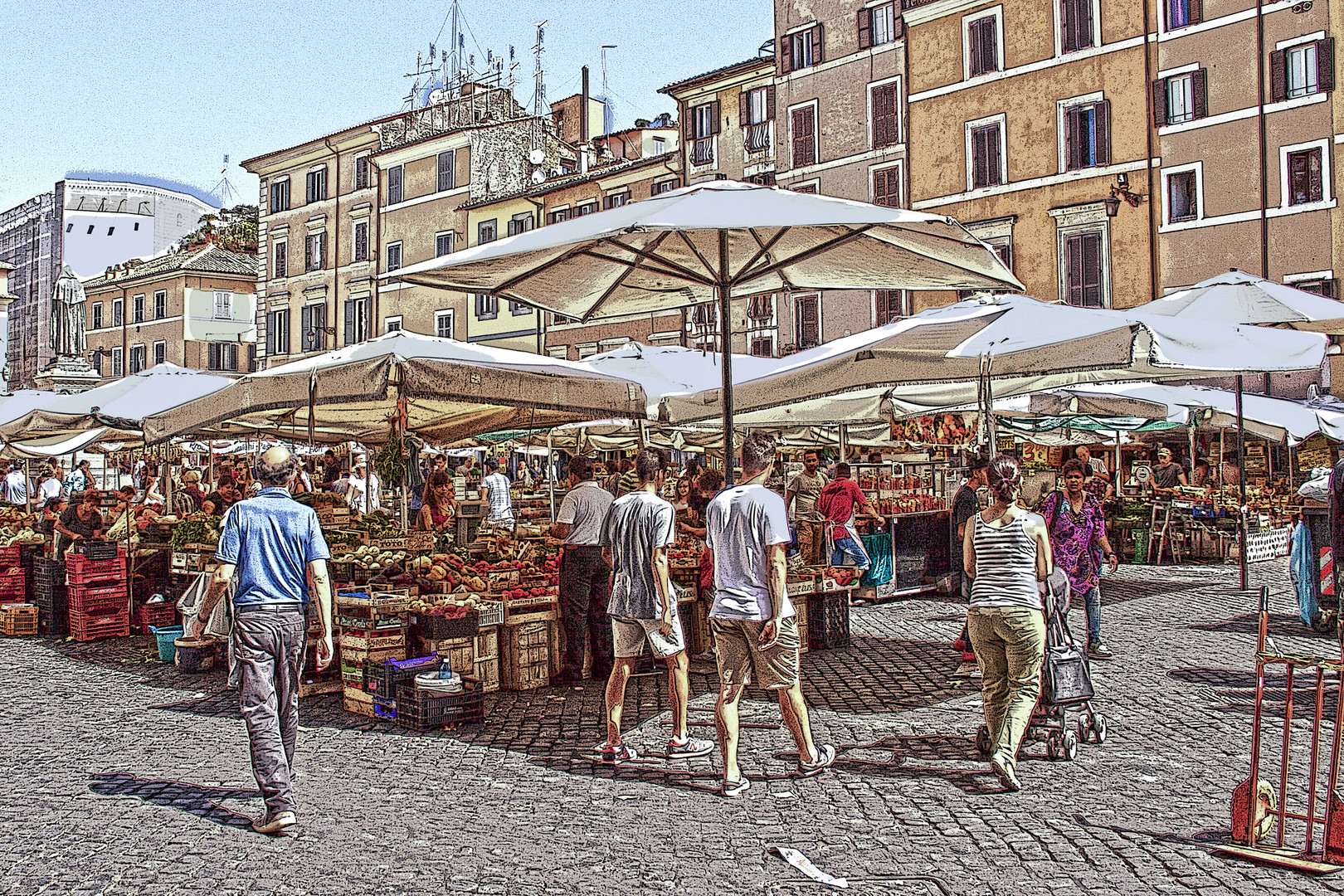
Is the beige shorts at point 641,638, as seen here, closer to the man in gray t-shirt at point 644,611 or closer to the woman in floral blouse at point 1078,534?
the man in gray t-shirt at point 644,611

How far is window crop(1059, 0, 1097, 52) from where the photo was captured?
93.9 ft

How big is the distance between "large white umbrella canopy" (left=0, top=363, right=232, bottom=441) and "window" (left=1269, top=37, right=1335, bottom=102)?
23.4m

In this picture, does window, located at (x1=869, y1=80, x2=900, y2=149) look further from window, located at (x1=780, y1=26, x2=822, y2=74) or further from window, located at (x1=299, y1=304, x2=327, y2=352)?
window, located at (x1=299, y1=304, x2=327, y2=352)

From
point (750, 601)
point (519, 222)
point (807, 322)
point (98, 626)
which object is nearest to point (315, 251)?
point (519, 222)

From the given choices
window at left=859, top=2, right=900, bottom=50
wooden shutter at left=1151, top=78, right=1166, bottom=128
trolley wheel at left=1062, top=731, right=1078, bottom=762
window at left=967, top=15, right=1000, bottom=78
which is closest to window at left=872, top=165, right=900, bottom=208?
window at left=967, top=15, right=1000, bottom=78

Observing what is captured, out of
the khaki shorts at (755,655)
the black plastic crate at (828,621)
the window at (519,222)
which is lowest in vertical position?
the black plastic crate at (828,621)

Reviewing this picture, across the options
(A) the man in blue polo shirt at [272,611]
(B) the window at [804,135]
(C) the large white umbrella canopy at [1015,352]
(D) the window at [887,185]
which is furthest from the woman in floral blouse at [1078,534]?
(B) the window at [804,135]

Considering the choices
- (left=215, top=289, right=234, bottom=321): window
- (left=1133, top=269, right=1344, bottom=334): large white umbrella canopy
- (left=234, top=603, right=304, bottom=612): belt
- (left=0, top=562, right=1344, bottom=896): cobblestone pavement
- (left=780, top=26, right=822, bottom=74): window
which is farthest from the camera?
(left=215, top=289, right=234, bottom=321): window

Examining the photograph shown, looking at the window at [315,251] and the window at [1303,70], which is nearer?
the window at [1303,70]

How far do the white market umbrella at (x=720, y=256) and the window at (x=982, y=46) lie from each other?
24.7 m

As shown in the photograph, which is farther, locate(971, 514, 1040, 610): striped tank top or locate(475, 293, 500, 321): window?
locate(475, 293, 500, 321): window

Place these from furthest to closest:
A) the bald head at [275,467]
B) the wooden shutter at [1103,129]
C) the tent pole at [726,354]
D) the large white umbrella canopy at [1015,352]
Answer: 1. the wooden shutter at [1103,129]
2. the large white umbrella canopy at [1015,352]
3. the tent pole at [726,354]
4. the bald head at [275,467]

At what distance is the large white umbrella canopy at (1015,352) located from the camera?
7941 mm

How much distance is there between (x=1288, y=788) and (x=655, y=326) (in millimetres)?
33886
